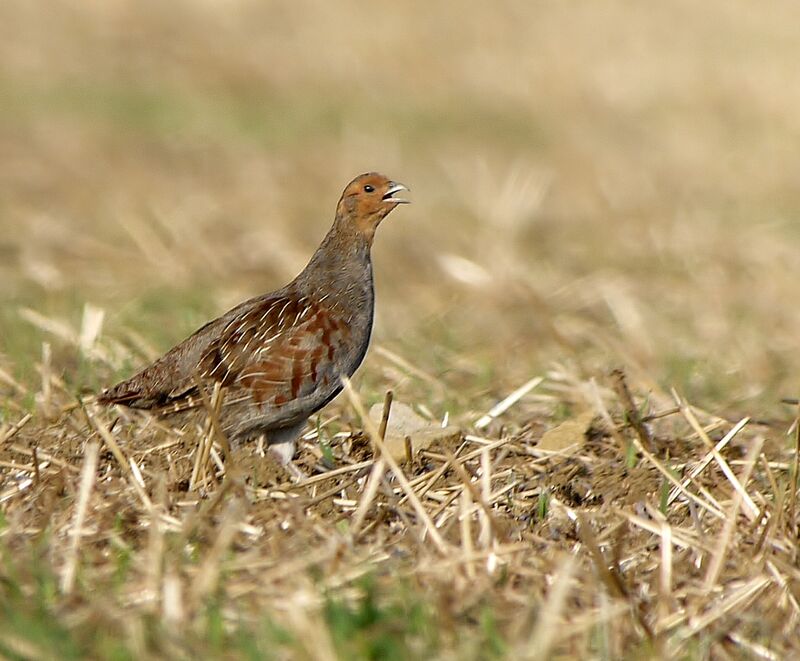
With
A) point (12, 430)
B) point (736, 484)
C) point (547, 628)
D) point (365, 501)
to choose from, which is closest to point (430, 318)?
point (12, 430)

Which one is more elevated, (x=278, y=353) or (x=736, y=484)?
(x=278, y=353)

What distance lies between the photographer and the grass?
137 inches

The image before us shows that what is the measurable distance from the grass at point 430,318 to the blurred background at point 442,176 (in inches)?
1.9

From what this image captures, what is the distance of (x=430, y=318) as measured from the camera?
8.05 metres

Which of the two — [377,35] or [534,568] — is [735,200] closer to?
[377,35]

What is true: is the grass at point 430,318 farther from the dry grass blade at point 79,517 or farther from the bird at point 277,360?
the bird at point 277,360

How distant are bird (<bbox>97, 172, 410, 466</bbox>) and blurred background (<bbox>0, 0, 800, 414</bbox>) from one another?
921 millimetres

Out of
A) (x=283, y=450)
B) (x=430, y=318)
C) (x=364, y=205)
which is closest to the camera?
(x=283, y=450)

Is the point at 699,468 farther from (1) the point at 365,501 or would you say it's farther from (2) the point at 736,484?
(1) the point at 365,501

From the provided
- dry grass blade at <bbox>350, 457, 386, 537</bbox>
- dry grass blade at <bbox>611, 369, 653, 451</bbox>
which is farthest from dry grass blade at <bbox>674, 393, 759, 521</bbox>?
dry grass blade at <bbox>350, 457, 386, 537</bbox>

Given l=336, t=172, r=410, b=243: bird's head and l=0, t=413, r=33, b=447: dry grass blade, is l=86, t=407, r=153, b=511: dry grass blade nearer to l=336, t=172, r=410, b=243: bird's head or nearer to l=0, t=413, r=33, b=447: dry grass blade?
l=0, t=413, r=33, b=447: dry grass blade

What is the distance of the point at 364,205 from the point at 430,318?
117 inches

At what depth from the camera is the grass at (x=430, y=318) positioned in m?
3.49

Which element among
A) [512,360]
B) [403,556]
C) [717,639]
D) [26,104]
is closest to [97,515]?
[403,556]
